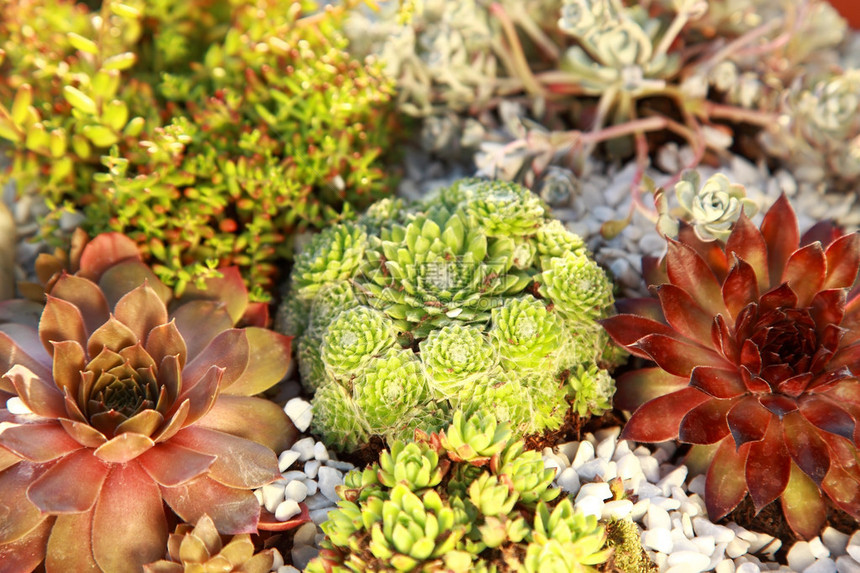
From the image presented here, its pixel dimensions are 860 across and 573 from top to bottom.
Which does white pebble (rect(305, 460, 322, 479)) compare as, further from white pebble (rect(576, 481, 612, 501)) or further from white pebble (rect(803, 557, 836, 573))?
white pebble (rect(803, 557, 836, 573))

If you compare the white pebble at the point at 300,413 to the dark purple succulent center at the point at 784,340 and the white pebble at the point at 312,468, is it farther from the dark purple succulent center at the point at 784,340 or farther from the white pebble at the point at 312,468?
the dark purple succulent center at the point at 784,340

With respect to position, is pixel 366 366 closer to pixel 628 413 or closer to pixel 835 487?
pixel 628 413

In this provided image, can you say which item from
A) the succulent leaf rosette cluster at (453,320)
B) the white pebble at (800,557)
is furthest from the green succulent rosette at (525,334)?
the white pebble at (800,557)

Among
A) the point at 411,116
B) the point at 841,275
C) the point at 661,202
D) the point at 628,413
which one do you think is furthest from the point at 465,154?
the point at 841,275

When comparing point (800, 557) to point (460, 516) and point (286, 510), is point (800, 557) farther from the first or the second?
point (286, 510)

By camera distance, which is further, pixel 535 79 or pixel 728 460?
pixel 535 79

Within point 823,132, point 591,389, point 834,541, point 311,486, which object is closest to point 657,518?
point 591,389

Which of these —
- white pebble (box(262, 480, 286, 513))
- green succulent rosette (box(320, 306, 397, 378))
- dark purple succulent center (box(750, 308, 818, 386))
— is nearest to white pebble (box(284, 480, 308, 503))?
white pebble (box(262, 480, 286, 513))
